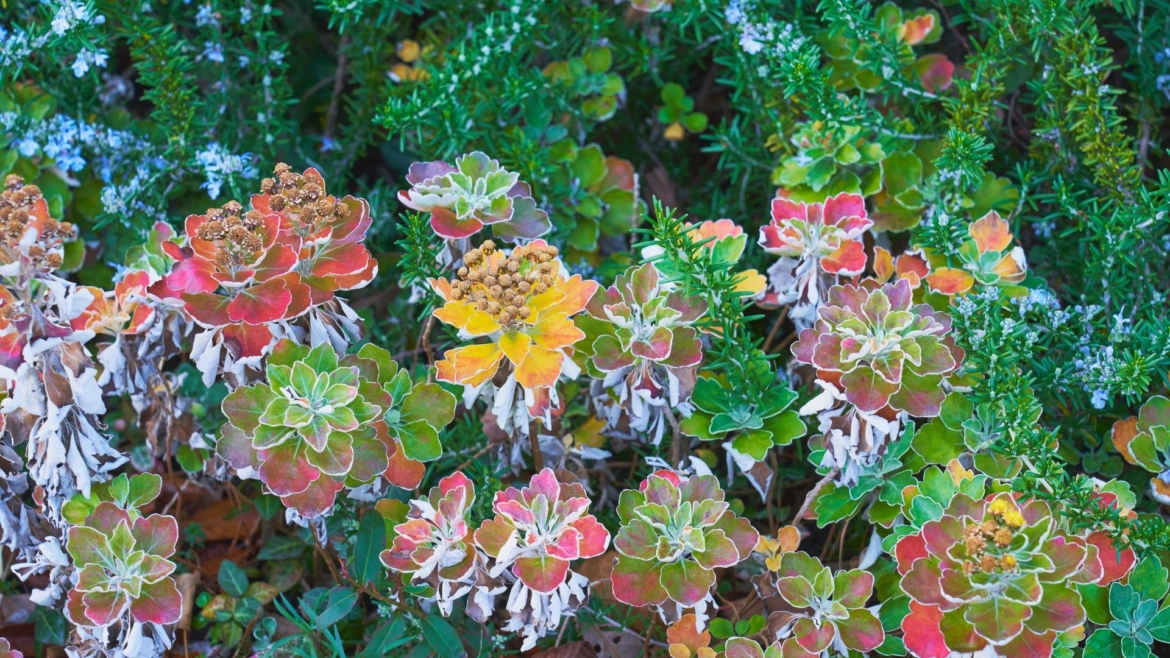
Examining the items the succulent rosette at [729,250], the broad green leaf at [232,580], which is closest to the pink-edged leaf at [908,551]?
the succulent rosette at [729,250]

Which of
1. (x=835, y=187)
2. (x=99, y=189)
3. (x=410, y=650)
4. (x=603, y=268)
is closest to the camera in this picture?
(x=410, y=650)

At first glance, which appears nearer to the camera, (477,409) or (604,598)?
(604,598)

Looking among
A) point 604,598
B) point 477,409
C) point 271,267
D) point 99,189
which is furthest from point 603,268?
point 99,189

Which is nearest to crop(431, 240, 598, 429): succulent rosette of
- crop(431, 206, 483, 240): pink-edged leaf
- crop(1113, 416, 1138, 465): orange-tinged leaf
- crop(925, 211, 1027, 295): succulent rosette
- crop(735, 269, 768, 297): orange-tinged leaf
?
crop(431, 206, 483, 240): pink-edged leaf

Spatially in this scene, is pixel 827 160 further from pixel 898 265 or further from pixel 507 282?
pixel 507 282

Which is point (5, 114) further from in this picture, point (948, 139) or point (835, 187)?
point (948, 139)

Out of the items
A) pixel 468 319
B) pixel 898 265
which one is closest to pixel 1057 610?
pixel 898 265

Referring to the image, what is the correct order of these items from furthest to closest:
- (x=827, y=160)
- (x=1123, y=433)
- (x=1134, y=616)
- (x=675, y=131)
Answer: (x=675, y=131), (x=827, y=160), (x=1123, y=433), (x=1134, y=616)
